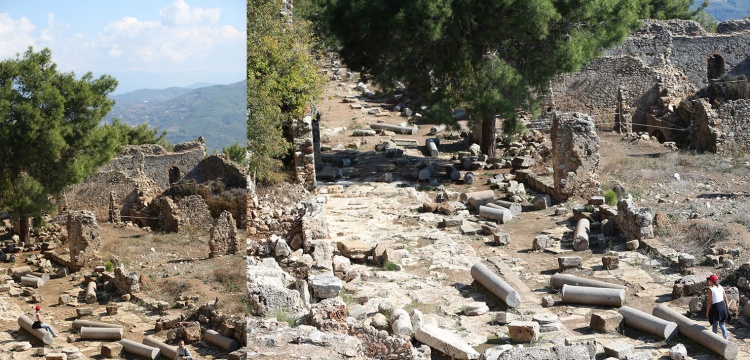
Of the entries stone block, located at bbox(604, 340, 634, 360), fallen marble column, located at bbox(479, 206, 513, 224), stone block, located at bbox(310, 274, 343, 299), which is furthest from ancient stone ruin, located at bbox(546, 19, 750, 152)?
stone block, located at bbox(310, 274, 343, 299)

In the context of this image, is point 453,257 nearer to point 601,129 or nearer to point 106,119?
point 106,119

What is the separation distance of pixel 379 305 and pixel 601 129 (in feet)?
60.0

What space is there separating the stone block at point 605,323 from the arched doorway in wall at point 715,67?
2301cm

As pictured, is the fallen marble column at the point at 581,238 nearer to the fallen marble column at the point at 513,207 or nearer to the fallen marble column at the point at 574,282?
the fallen marble column at the point at 574,282

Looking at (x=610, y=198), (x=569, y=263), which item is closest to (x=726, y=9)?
(x=610, y=198)

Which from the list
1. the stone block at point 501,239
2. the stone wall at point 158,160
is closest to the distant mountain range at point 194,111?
the stone wall at point 158,160

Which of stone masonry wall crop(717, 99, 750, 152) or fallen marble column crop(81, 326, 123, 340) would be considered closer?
fallen marble column crop(81, 326, 123, 340)

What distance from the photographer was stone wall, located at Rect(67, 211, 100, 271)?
766 cm

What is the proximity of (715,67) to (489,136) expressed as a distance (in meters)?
13.8

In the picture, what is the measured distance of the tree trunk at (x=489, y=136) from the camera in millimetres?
21922

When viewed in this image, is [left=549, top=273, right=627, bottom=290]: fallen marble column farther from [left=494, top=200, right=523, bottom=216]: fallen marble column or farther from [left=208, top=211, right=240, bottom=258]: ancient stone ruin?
[left=208, top=211, right=240, bottom=258]: ancient stone ruin

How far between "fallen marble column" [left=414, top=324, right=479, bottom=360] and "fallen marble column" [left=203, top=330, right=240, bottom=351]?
135 inches

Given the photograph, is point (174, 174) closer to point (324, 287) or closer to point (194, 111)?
point (324, 287)

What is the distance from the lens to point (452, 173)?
19.8 meters
